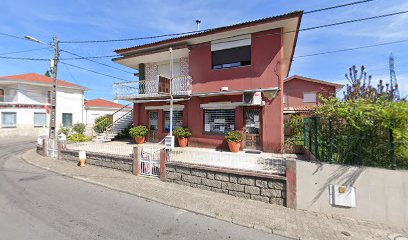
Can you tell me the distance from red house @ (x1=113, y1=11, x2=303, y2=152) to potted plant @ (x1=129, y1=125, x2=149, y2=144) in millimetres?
775

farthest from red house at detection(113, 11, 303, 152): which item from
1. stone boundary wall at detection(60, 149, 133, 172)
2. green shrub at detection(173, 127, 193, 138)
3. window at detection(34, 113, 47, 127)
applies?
window at detection(34, 113, 47, 127)

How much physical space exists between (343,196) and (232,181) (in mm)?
2714

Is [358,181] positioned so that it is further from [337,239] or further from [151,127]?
[151,127]

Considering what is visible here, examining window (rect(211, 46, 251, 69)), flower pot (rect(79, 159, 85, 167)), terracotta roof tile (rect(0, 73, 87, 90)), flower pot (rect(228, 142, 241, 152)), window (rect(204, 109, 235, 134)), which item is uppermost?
terracotta roof tile (rect(0, 73, 87, 90))

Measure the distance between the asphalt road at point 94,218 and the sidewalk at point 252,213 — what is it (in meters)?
0.27

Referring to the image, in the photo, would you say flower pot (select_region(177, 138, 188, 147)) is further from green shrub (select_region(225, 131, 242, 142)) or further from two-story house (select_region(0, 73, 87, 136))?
two-story house (select_region(0, 73, 87, 136))

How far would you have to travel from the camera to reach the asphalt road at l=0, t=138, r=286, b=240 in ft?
13.2

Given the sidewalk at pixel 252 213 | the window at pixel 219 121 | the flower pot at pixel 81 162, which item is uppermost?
the window at pixel 219 121

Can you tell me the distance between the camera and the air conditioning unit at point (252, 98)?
34.8 ft

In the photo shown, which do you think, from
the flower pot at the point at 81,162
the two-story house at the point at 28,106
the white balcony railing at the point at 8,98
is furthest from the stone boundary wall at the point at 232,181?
the white balcony railing at the point at 8,98

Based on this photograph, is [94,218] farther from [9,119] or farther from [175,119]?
[9,119]

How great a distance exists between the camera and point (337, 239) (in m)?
4.01

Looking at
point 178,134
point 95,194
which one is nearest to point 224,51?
point 178,134

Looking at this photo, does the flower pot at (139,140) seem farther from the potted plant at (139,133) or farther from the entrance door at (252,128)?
the entrance door at (252,128)
